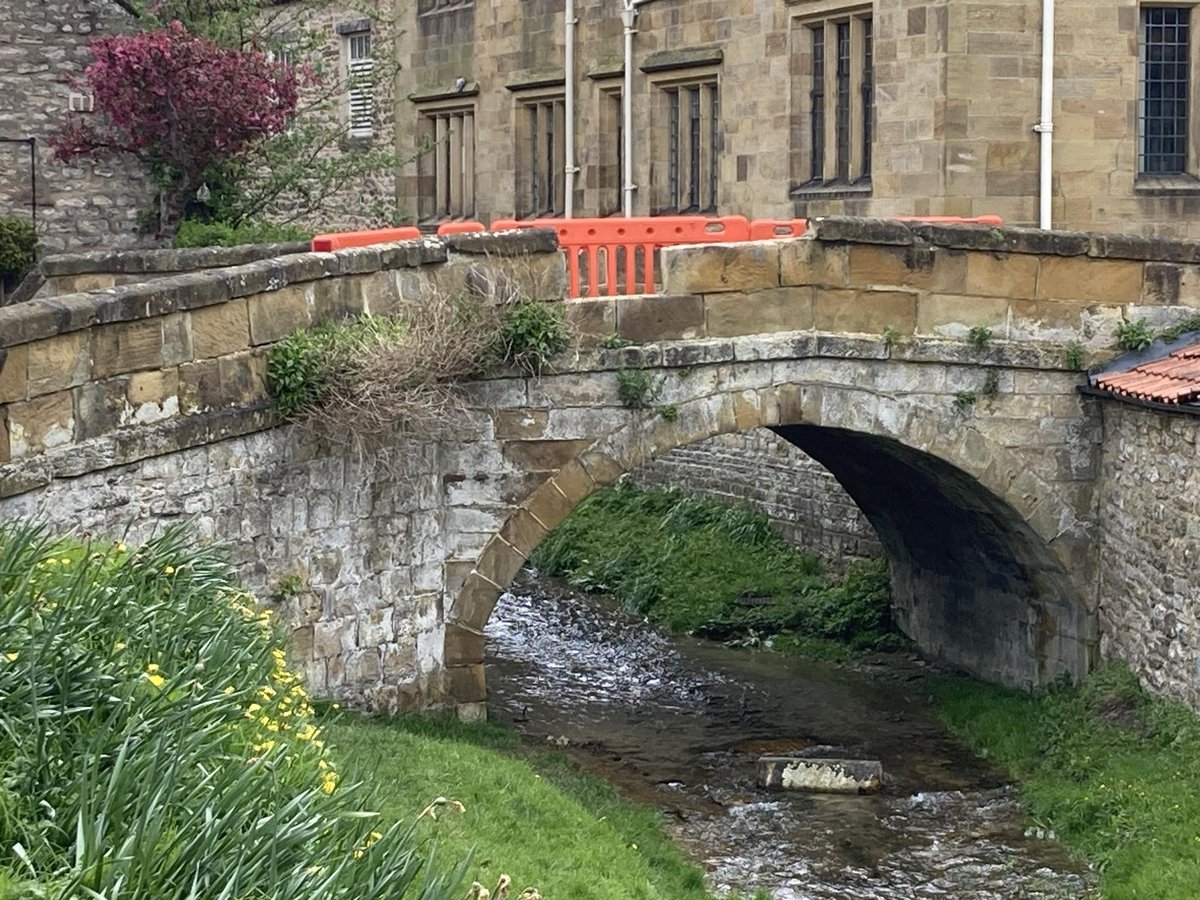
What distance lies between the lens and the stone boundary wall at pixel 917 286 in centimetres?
1374

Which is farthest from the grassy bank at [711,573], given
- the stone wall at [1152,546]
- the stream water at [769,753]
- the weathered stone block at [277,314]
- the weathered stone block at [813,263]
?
the weathered stone block at [277,314]

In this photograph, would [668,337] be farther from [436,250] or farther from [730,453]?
[730,453]

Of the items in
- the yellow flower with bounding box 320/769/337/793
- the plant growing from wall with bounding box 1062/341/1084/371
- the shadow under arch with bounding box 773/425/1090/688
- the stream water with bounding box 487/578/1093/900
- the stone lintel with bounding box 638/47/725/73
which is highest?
the stone lintel with bounding box 638/47/725/73

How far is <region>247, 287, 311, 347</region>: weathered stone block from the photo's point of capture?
474 inches

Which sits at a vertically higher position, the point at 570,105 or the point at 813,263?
the point at 570,105

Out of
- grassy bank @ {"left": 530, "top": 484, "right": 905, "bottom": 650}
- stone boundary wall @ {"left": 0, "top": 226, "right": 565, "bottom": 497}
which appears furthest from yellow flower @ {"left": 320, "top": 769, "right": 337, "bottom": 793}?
grassy bank @ {"left": 530, "top": 484, "right": 905, "bottom": 650}

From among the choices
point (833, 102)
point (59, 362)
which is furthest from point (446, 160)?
point (59, 362)

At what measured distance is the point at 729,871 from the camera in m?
12.0

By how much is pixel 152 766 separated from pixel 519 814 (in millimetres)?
5204

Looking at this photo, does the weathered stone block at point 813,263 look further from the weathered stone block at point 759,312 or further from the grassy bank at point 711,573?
the grassy bank at point 711,573

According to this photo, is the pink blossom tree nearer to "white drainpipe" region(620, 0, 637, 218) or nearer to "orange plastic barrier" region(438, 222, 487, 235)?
"white drainpipe" region(620, 0, 637, 218)

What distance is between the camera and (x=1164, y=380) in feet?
43.8

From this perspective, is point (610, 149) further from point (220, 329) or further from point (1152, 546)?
point (220, 329)

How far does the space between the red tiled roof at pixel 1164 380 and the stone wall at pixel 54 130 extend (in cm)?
1443
